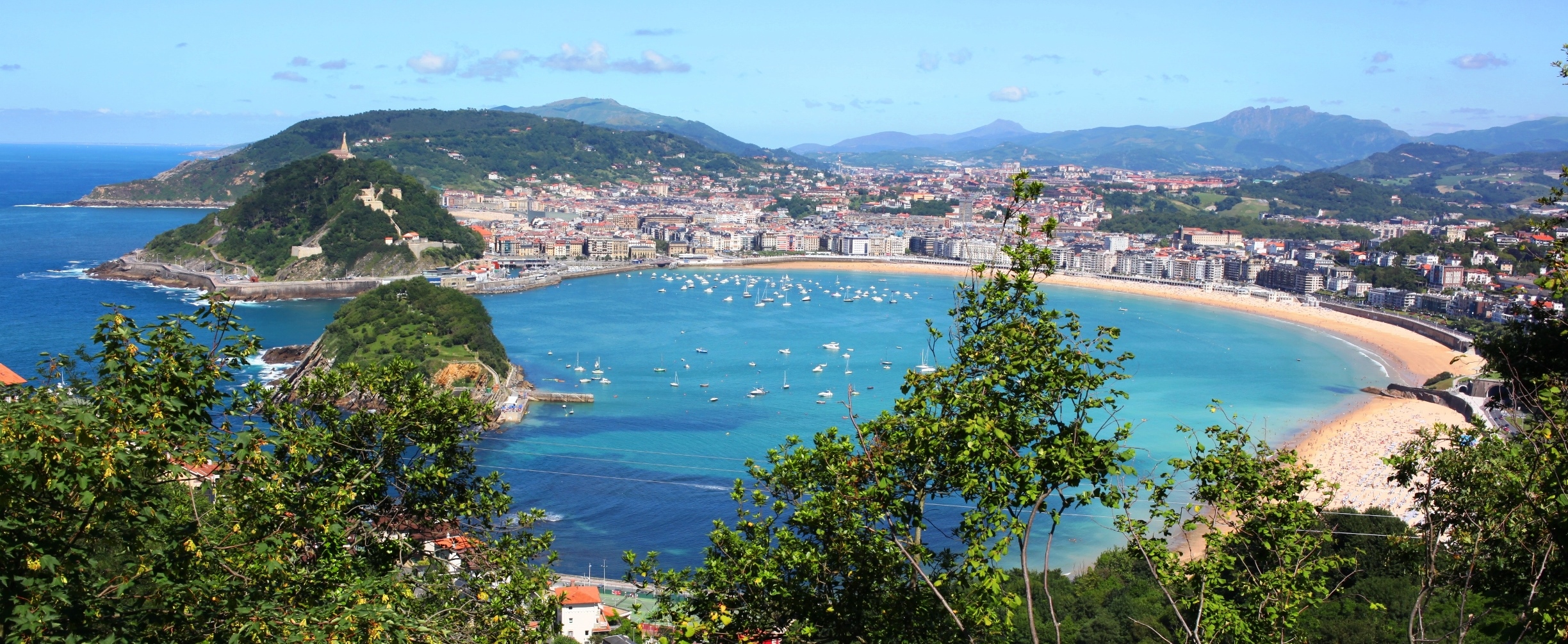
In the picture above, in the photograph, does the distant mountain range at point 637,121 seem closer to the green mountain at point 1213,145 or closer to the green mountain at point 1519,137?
the green mountain at point 1213,145

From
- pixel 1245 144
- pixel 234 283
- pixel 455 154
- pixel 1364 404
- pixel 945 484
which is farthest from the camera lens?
pixel 1245 144

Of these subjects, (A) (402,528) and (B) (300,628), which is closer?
(B) (300,628)

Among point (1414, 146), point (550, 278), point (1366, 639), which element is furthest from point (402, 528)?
point (1414, 146)

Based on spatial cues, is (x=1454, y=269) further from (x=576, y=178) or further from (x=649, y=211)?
(x=576, y=178)

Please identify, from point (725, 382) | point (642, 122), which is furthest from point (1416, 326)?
point (642, 122)

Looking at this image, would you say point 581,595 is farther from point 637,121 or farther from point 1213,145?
point 1213,145

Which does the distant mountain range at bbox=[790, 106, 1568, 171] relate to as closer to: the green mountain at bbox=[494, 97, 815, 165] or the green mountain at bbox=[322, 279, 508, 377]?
the green mountain at bbox=[494, 97, 815, 165]
